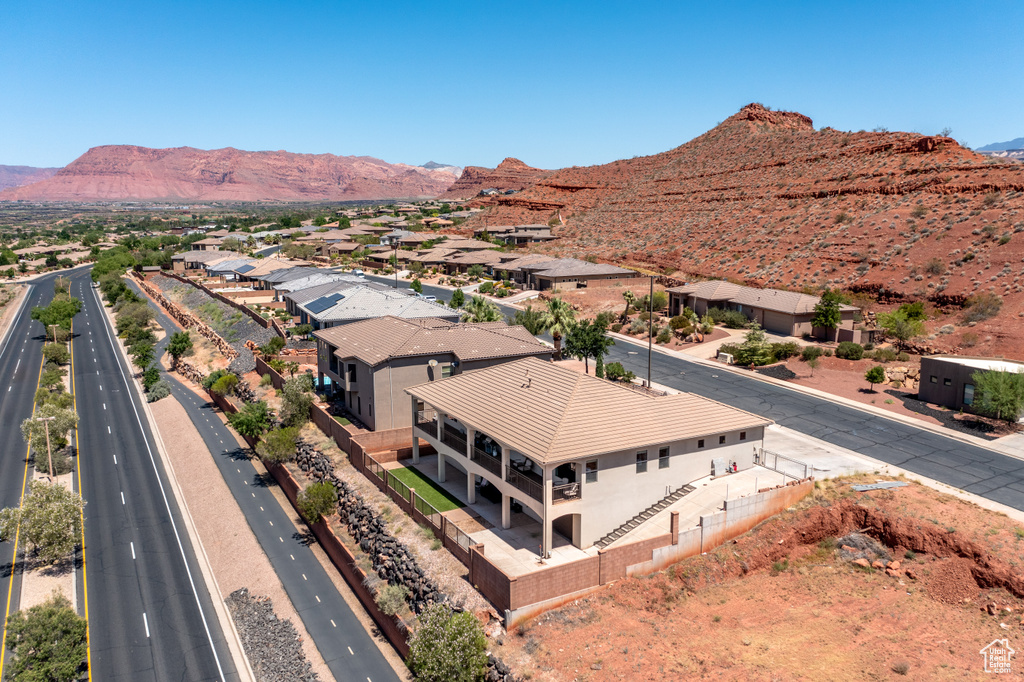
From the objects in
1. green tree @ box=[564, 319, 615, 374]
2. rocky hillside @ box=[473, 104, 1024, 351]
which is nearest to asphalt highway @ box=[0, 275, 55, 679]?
green tree @ box=[564, 319, 615, 374]

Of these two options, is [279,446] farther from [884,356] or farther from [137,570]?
[884,356]

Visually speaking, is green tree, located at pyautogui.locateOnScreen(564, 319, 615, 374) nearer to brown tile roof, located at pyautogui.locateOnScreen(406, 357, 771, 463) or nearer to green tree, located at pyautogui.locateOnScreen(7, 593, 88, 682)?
brown tile roof, located at pyautogui.locateOnScreen(406, 357, 771, 463)

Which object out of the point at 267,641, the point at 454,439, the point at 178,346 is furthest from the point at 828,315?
the point at 178,346

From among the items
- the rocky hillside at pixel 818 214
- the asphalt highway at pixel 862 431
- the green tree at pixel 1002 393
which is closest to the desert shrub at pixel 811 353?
the asphalt highway at pixel 862 431

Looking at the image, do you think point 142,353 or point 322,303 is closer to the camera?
point 322,303

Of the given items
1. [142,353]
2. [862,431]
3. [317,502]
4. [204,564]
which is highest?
[862,431]

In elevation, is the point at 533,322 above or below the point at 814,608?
above

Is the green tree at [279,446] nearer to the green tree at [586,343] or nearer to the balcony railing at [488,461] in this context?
the balcony railing at [488,461]
